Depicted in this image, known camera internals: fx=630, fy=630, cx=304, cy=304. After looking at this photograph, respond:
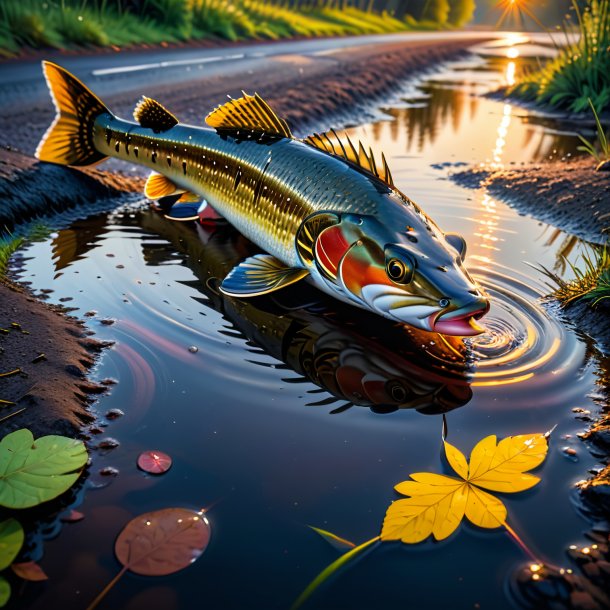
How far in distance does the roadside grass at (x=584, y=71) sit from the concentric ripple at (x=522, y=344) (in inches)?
284

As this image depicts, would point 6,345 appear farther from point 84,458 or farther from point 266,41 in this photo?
point 266,41

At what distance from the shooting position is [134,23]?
16.3 metres

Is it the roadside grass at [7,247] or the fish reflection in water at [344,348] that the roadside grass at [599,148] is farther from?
the roadside grass at [7,247]

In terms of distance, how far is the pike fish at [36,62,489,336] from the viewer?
304 cm

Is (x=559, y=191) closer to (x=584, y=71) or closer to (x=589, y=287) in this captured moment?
(x=589, y=287)

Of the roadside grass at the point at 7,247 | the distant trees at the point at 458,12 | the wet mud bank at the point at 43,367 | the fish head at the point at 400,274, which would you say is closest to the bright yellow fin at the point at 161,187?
the roadside grass at the point at 7,247

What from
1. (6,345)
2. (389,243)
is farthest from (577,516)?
(6,345)

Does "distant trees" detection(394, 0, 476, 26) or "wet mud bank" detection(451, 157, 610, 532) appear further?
"distant trees" detection(394, 0, 476, 26)

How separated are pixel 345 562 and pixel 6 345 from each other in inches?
74.3

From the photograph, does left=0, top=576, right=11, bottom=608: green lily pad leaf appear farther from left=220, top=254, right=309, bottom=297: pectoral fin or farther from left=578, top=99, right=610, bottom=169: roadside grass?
left=578, top=99, right=610, bottom=169: roadside grass

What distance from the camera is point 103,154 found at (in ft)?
18.1

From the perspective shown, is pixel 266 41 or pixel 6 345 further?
pixel 266 41

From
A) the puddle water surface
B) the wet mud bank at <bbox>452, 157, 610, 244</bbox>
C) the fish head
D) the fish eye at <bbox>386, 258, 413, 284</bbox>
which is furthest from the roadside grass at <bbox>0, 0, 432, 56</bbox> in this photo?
the fish eye at <bbox>386, 258, 413, 284</bbox>

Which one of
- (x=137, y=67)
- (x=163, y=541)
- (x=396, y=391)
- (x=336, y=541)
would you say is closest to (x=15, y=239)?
(x=396, y=391)
